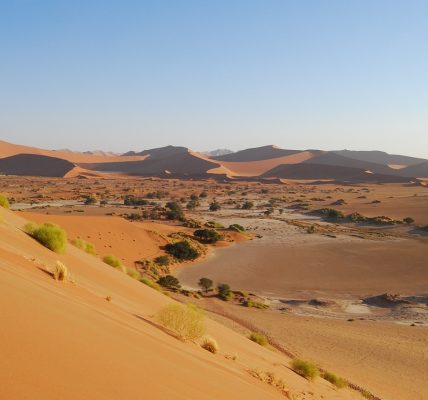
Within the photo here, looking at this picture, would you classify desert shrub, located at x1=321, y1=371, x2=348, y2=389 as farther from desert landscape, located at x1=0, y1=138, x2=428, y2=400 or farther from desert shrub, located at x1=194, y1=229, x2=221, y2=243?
desert shrub, located at x1=194, y1=229, x2=221, y2=243

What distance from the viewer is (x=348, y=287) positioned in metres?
24.7

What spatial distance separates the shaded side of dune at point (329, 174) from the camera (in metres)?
113

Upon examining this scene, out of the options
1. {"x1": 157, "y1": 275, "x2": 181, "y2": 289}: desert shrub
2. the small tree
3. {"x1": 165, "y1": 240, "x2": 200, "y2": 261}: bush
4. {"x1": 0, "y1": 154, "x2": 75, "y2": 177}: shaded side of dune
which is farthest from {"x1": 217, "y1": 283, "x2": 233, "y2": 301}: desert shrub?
{"x1": 0, "y1": 154, "x2": 75, "y2": 177}: shaded side of dune

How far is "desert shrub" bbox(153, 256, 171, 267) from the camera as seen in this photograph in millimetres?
28422

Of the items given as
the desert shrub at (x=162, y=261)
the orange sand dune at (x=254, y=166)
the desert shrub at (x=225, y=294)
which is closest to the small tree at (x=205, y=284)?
the desert shrub at (x=225, y=294)

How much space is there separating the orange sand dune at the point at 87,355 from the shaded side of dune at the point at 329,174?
108277mm

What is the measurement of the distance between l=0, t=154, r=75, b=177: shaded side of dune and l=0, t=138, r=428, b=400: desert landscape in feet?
217

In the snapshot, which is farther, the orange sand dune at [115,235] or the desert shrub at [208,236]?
the desert shrub at [208,236]

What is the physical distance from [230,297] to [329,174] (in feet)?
366

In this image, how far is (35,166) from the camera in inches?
5103

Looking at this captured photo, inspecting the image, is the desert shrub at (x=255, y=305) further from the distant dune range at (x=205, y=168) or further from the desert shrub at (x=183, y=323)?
the distant dune range at (x=205, y=168)

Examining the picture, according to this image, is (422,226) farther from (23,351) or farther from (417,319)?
(23,351)

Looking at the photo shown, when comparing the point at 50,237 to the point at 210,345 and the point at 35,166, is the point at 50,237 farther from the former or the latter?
the point at 35,166

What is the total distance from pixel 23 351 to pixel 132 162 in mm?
172758
